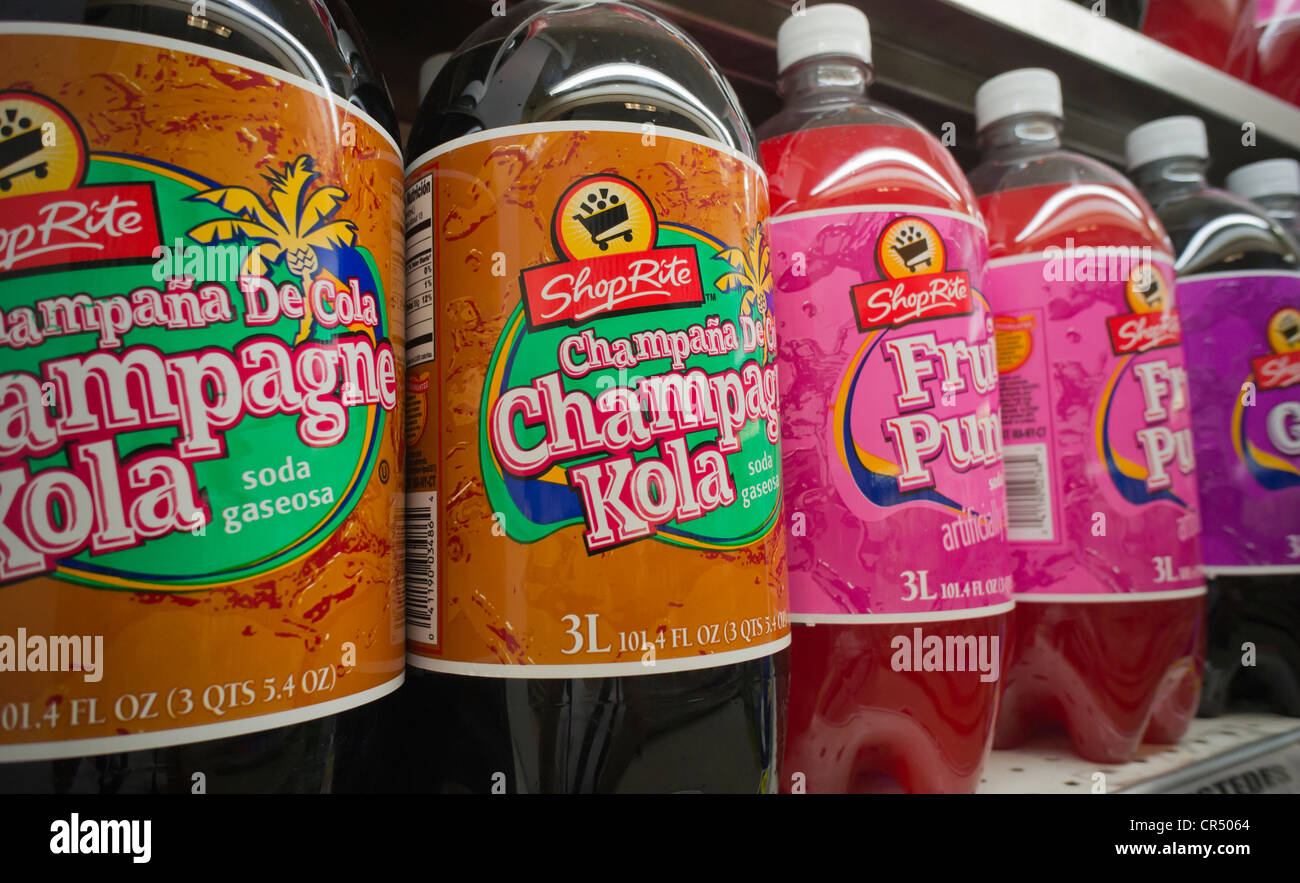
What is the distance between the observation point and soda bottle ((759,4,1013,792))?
2.51 feet

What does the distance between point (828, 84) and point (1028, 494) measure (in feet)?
1.84

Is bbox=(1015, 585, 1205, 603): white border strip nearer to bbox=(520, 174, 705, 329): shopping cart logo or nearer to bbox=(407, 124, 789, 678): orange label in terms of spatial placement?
bbox=(407, 124, 789, 678): orange label

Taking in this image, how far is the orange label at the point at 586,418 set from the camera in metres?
0.58

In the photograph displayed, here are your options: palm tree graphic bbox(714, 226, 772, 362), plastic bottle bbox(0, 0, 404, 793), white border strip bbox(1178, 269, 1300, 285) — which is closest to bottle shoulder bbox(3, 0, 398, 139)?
plastic bottle bbox(0, 0, 404, 793)

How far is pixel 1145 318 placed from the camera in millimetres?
970

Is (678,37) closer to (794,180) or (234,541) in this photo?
(794,180)

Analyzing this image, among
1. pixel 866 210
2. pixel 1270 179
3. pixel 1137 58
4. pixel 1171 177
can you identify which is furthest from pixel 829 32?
pixel 1270 179

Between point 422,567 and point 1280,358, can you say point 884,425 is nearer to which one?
point 422,567

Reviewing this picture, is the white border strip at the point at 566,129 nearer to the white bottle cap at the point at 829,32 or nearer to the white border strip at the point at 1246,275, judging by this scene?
the white bottle cap at the point at 829,32

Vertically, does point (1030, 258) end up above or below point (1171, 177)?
below

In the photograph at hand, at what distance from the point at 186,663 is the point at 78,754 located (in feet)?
0.23

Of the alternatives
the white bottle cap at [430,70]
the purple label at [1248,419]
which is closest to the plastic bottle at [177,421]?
the white bottle cap at [430,70]

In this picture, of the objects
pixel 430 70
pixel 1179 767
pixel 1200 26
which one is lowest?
pixel 1179 767
